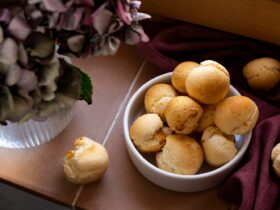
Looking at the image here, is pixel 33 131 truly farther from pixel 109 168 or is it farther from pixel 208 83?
pixel 208 83

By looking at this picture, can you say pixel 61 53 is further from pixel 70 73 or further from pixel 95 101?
pixel 95 101

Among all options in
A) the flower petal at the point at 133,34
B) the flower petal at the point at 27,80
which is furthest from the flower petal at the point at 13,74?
the flower petal at the point at 133,34

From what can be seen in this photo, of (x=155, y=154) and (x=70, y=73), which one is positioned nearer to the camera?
(x=70, y=73)

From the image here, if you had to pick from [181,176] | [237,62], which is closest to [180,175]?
[181,176]

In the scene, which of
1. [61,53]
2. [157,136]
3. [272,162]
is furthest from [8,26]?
[272,162]

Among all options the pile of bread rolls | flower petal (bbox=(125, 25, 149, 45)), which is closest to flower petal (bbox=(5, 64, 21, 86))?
flower petal (bbox=(125, 25, 149, 45))

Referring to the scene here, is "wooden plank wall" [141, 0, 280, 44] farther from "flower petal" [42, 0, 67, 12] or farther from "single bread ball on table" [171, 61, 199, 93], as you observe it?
"flower petal" [42, 0, 67, 12]

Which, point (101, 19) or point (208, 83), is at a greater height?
point (101, 19)
